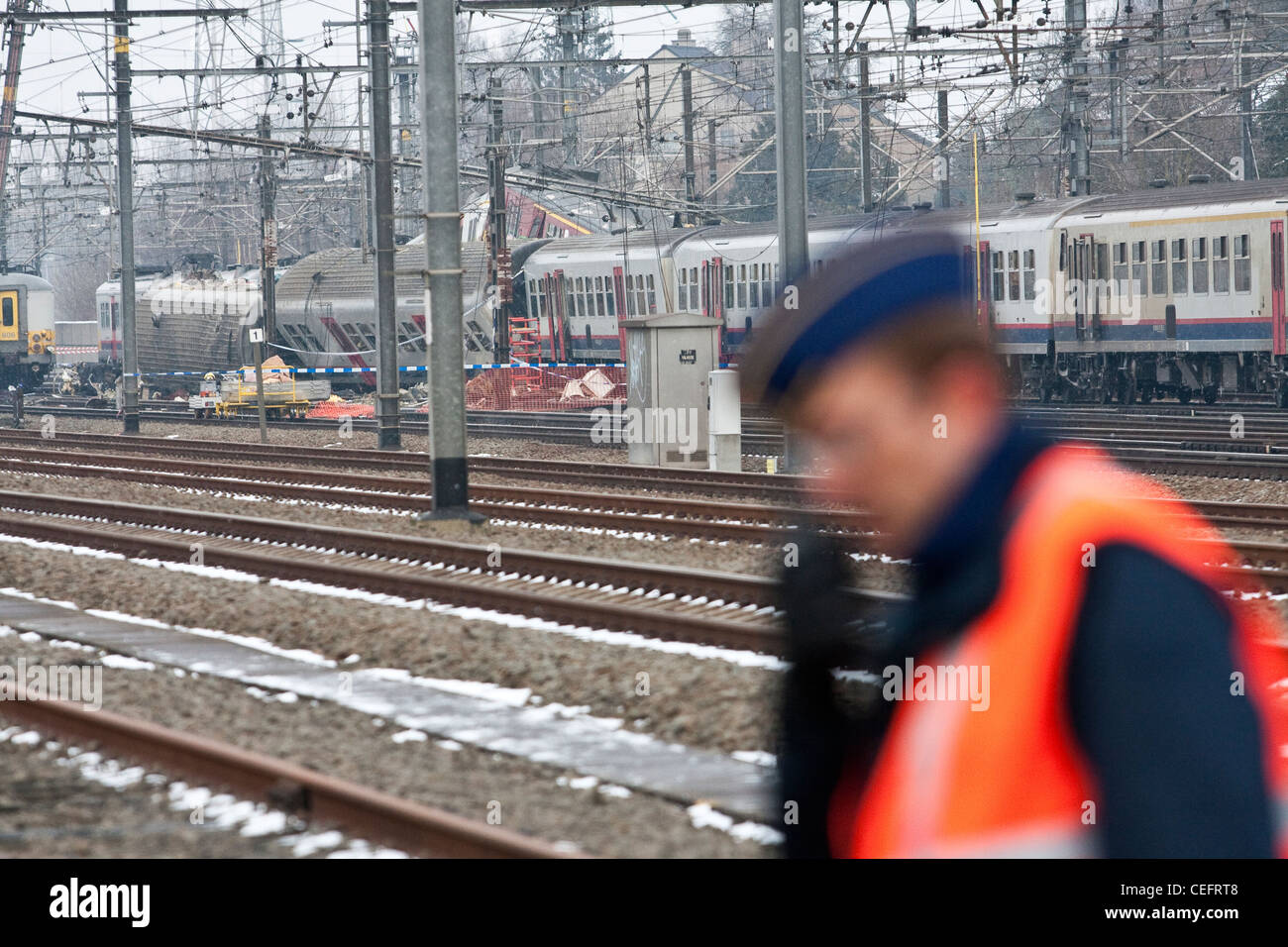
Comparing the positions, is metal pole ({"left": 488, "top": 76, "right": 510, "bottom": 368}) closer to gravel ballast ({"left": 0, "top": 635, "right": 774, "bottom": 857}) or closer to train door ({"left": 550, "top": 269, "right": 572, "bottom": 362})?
train door ({"left": 550, "top": 269, "right": 572, "bottom": 362})

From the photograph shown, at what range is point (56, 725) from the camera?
23.8 ft

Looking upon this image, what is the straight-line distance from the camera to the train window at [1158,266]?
27.4 meters

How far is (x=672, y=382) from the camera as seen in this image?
20.3 meters

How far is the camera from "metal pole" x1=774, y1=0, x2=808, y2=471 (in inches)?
664

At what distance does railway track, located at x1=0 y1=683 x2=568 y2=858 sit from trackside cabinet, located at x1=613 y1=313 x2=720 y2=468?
13.2m

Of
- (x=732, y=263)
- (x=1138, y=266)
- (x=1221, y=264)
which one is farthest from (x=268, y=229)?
(x=1221, y=264)

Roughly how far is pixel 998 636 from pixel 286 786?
425cm

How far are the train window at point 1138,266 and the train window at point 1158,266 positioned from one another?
6.6 inches

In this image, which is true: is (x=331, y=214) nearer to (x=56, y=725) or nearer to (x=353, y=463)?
(x=353, y=463)

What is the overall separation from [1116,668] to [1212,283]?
86.5 ft

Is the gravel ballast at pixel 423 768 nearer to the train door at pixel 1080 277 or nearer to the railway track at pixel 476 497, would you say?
the railway track at pixel 476 497

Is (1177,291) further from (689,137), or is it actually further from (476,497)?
(476,497)

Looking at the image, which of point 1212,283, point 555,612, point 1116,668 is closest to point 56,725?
point 555,612

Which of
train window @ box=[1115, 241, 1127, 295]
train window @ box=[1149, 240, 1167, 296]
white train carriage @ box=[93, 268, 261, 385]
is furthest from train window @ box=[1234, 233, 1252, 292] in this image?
white train carriage @ box=[93, 268, 261, 385]
